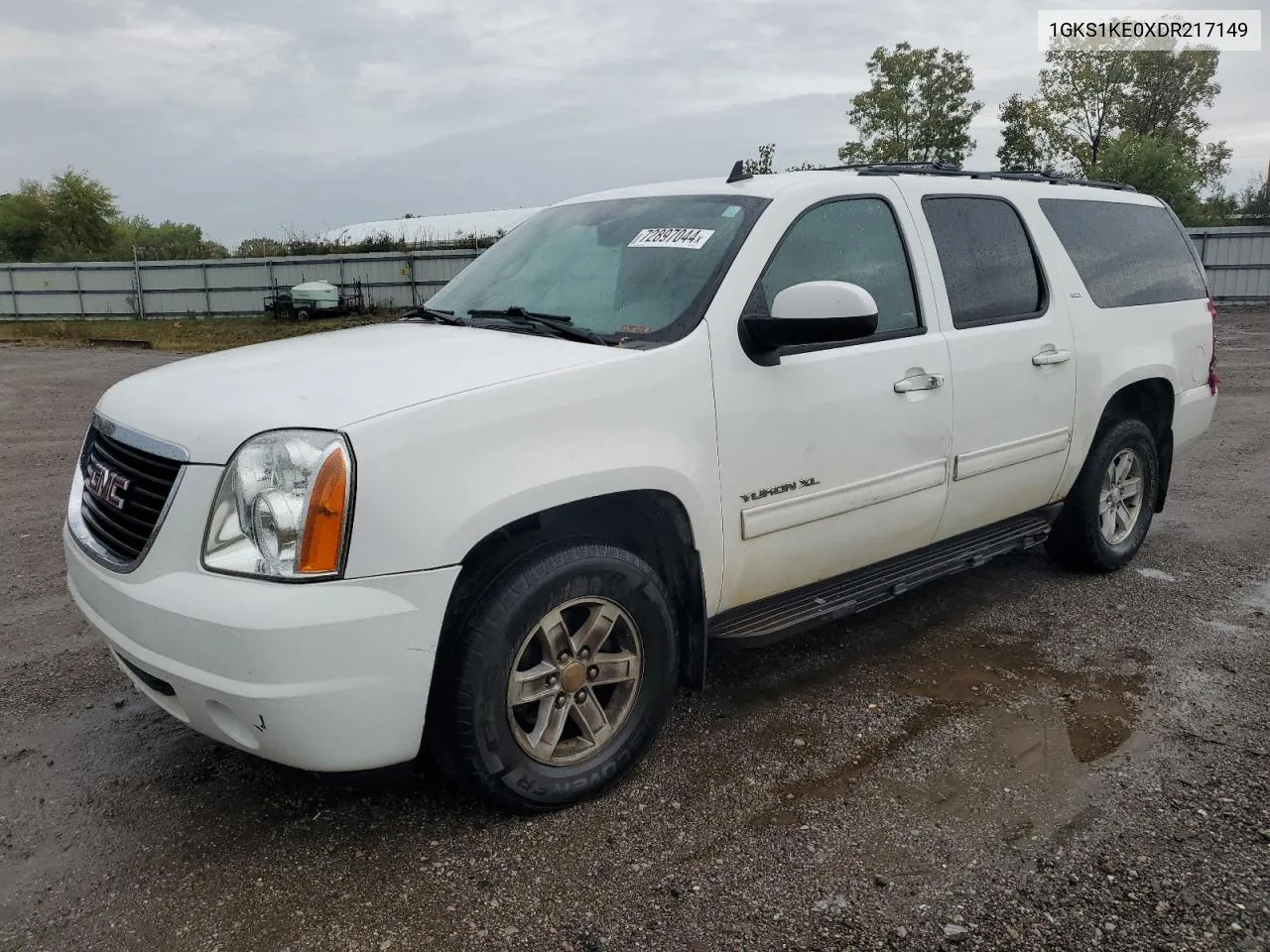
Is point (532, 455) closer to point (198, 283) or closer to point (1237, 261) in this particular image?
point (1237, 261)

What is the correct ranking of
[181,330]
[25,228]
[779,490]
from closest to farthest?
[779,490], [181,330], [25,228]

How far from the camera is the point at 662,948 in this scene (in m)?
2.30

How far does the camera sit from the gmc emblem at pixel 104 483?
2.74 m

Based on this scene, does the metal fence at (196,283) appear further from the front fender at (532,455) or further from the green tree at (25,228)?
the green tree at (25,228)

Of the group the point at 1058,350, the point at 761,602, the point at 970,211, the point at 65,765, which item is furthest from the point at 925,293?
the point at 65,765

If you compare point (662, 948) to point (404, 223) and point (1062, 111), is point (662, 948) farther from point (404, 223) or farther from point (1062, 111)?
point (1062, 111)

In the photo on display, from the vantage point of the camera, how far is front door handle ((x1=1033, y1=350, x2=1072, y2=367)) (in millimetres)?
4148

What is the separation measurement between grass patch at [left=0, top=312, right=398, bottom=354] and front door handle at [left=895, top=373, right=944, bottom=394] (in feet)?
67.7

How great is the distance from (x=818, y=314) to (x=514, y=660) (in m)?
1.39

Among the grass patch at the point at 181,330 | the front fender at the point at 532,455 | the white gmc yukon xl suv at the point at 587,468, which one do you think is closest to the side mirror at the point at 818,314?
the white gmc yukon xl suv at the point at 587,468

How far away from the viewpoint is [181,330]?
27.5 m

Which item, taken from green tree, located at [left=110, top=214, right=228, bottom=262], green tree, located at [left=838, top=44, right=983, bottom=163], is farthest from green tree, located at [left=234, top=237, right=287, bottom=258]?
green tree, located at [left=838, top=44, right=983, bottom=163]

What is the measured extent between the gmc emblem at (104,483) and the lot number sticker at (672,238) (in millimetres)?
1824

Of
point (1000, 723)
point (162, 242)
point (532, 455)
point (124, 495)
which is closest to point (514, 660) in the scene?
point (532, 455)
